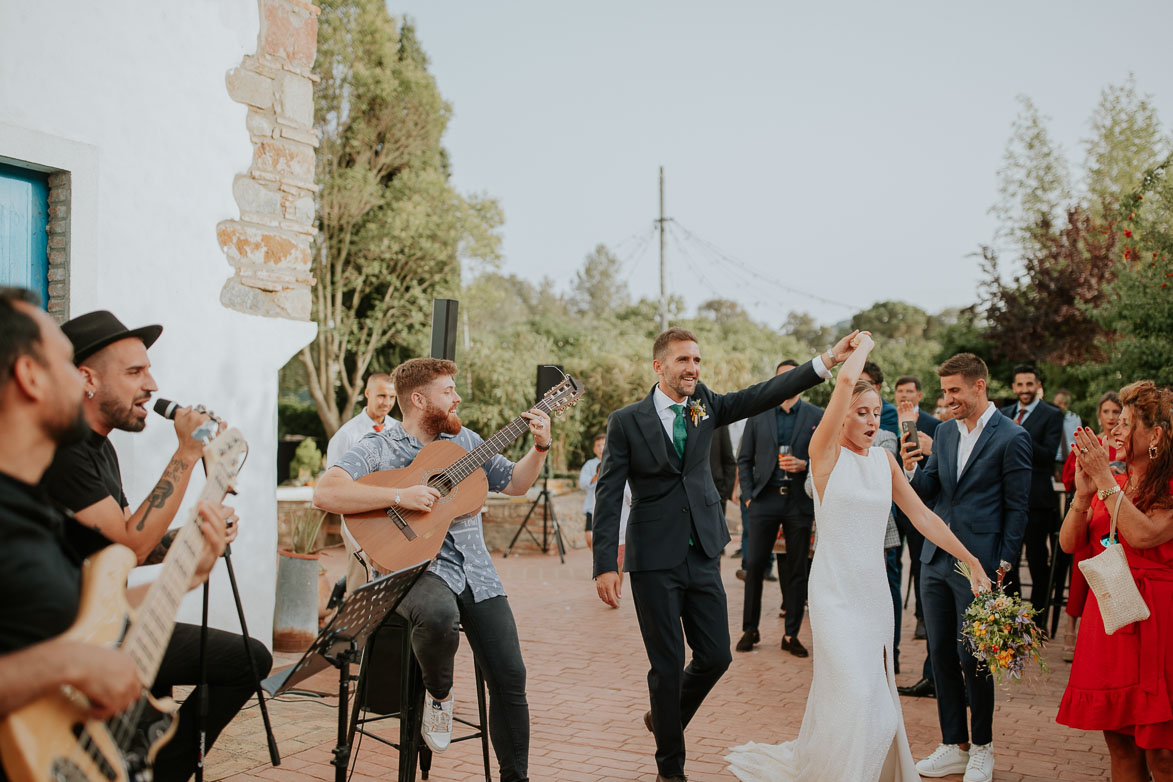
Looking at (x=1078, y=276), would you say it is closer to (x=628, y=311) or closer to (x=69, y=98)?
(x=69, y=98)

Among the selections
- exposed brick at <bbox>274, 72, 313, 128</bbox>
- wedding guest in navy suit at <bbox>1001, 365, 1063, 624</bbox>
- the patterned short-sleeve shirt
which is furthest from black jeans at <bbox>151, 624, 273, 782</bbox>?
wedding guest in navy suit at <bbox>1001, 365, 1063, 624</bbox>

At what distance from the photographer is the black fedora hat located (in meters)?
3.58

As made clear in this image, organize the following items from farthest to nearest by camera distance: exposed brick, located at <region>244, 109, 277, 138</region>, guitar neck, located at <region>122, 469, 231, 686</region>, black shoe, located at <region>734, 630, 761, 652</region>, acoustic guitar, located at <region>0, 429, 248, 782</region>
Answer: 1. black shoe, located at <region>734, 630, 761, 652</region>
2. exposed brick, located at <region>244, 109, 277, 138</region>
3. guitar neck, located at <region>122, 469, 231, 686</region>
4. acoustic guitar, located at <region>0, 429, 248, 782</region>

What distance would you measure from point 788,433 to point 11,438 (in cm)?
685

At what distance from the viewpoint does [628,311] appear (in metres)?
51.4

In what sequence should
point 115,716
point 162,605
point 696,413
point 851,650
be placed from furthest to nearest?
point 696,413
point 851,650
point 162,605
point 115,716

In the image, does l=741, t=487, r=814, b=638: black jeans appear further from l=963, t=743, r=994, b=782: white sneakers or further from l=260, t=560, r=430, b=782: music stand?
l=260, t=560, r=430, b=782: music stand

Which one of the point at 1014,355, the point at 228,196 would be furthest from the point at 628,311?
the point at 228,196

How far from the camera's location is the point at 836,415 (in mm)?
4441

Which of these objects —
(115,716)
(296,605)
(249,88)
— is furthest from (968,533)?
(249,88)

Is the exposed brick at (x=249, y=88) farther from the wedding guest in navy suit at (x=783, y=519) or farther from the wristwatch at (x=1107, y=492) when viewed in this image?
the wristwatch at (x=1107, y=492)

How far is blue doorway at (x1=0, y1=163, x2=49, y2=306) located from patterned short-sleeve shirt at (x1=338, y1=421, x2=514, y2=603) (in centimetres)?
247

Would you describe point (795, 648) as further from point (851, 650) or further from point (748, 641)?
point (851, 650)

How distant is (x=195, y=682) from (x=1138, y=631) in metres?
4.16
